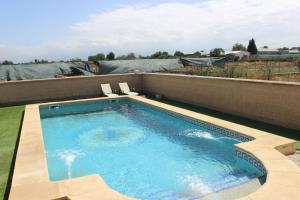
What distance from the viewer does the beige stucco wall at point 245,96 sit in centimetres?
683

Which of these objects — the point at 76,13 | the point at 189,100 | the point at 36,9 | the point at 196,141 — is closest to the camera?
the point at 196,141

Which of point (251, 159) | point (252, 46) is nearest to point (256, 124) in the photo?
point (251, 159)

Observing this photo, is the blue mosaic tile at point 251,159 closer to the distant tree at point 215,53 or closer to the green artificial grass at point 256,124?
the green artificial grass at point 256,124

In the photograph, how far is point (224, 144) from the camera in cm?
656

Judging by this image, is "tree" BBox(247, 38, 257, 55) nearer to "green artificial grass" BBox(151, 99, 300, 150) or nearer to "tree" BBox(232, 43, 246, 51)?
"tree" BBox(232, 43, 246, 51)

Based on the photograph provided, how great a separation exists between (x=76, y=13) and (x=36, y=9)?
2.27 meters

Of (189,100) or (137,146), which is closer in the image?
(137,146)

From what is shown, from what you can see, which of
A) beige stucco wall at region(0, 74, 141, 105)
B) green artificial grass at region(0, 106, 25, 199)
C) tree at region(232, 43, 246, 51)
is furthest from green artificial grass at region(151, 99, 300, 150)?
tree at region(232, 43, 246, 51)

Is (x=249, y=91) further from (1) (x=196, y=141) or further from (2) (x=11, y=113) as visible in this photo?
(2) (x=11, y=113)

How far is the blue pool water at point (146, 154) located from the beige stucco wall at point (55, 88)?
9.35 ft

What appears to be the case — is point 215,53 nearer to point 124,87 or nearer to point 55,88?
point 124,87

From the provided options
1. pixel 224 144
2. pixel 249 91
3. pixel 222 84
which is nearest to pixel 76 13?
pixel 222 84

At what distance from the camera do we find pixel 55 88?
12.8 m

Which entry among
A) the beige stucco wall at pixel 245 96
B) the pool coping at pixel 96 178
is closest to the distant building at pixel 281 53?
the beige stucco wall at pixel 245 96
